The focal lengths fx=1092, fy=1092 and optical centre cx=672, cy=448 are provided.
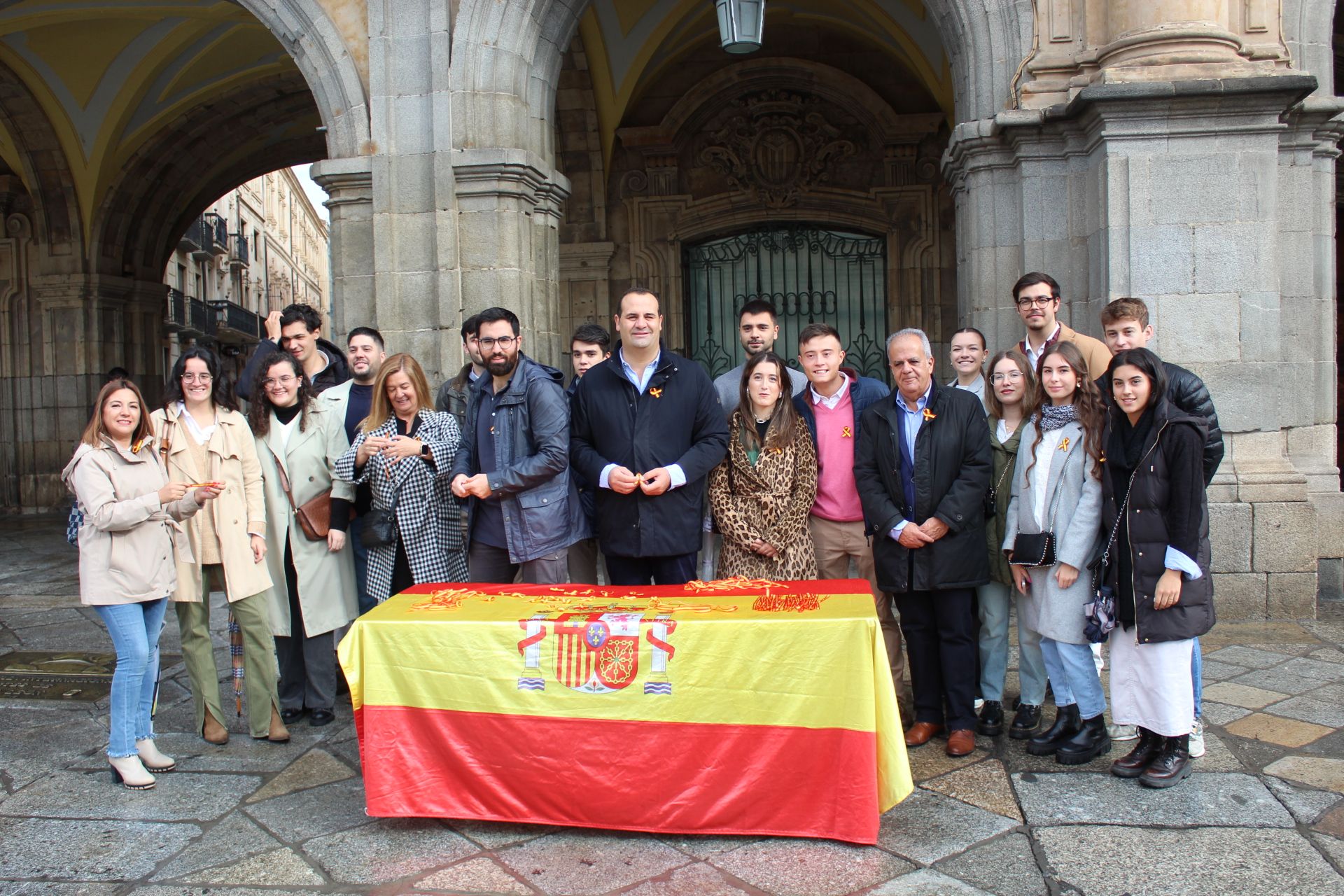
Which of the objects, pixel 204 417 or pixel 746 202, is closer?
pixel 204 417

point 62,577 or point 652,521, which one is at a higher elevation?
point 652,521

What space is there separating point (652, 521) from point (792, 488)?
22.7 inches

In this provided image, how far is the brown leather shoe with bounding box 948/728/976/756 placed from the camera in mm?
4145

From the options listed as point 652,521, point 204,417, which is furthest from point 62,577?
point 652,521

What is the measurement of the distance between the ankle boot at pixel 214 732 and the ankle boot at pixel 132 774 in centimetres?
45

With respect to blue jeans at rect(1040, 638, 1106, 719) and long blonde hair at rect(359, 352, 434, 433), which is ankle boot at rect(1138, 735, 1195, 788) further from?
long blonde hair at rect(359, 352, 434, 433)

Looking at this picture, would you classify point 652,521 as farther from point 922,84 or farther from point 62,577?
point 922,84

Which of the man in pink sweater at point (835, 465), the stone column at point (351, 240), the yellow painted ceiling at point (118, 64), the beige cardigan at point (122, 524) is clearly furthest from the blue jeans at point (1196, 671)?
the yellow painted ceiling at point (118, 64)

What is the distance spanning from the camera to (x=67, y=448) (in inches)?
555

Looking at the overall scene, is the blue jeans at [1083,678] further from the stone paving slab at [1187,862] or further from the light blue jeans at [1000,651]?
the stone paving slab at [1187,862]

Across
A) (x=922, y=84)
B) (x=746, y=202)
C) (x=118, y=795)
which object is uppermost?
(x=922, y=84)

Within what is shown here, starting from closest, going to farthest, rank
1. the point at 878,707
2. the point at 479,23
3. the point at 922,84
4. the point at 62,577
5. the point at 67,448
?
the point at 878,707 < the point at 479,23 < the point at 62,577 < the point at 922,84 < the point at 67,448

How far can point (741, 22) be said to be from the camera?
5605mm

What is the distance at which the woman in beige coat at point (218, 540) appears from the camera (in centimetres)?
450
